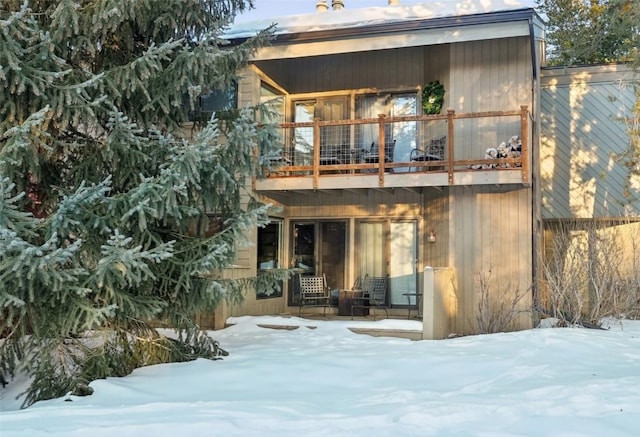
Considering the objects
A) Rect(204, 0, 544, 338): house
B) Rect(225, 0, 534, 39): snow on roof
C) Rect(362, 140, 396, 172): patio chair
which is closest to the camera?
Rect(204, 0, 544, 338): house

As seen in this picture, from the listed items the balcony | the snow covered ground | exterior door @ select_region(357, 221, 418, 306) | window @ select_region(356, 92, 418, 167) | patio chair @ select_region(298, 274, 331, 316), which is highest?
window @ select_region(356, 92, 418, 167)

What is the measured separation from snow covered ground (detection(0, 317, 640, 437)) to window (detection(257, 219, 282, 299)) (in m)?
3.09

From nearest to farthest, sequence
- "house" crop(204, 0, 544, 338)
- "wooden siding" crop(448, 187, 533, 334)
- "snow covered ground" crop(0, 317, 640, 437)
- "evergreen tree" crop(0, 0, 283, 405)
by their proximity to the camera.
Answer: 1. "snow covered ground" crop(0, 317, 640, 437)
2. "evergreen tree" crop(0, 0, 283, 405)
3. "house" crop(204, 0, 544, 338)
4. "wooden siding" crop(448, 187, 533, 334)

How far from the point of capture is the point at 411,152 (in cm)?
1094

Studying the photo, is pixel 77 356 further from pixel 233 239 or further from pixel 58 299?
pixel 233 239

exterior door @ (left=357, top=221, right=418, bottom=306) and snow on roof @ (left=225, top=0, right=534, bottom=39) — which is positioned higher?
snow on roof @ (left=225, top=0, right=534, bottom=39)

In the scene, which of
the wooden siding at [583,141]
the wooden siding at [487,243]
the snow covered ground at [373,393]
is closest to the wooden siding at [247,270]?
the snow covered ground at [373,393]

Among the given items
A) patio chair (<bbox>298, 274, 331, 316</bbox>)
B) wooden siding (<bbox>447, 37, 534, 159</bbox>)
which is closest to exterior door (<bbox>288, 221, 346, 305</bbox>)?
patio chair (<bbox>298, 274, 331, 316</bbox>)

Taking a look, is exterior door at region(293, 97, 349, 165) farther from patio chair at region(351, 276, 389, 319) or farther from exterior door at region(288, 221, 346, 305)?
patio chair at region(351, 276, 389, 319)

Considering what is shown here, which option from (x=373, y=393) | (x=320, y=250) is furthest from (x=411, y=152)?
(x=373, y=393)

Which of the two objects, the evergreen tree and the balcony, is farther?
the balcony

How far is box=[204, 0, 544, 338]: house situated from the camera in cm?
1012

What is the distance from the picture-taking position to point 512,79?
1067 cm

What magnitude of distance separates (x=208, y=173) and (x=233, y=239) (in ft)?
2.69
